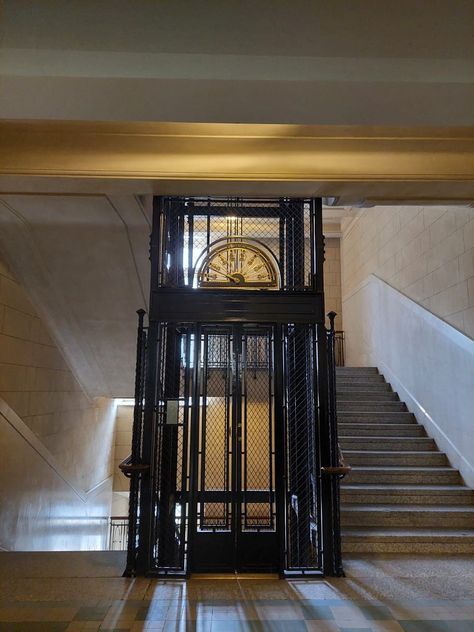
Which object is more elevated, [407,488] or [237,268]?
[237,268]

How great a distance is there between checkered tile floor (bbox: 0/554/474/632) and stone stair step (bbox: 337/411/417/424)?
2161 millimetres

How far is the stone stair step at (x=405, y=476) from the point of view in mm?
4473

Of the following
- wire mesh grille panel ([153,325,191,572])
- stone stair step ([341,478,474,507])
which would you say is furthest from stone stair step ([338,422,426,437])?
wire mesh grille panel ([153,325,191,572])

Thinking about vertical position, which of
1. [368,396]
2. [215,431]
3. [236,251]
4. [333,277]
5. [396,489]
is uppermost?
[333,277]

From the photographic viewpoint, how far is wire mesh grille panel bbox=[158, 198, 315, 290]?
12.0 feet

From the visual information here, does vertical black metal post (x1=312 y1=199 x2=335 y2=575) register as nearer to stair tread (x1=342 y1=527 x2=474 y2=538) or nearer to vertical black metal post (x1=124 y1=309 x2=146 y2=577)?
stair tread (x1=342 y1=527 x2=474 y2=538)

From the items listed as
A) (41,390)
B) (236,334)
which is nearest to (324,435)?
(236,334)

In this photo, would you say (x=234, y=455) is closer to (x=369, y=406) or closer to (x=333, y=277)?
(x=369, y=406)

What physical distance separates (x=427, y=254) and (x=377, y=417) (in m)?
2.23

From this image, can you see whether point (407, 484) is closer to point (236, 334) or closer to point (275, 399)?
point (275, 399)

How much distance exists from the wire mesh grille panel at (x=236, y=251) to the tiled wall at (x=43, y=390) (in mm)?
1950

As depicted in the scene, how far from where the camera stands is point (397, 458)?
4750 millimetres

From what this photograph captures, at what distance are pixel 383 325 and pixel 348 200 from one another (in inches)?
143

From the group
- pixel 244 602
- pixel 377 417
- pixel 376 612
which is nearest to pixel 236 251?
pixel 244 602
